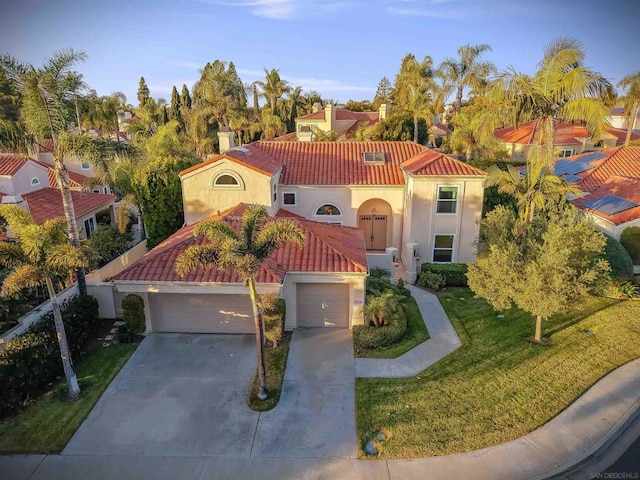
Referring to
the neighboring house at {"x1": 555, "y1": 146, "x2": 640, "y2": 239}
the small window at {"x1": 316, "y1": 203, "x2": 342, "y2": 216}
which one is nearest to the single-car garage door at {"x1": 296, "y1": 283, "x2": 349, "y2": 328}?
the small window at {"x1": 316, "y1": 203, "x2": 342, "y2": 216}

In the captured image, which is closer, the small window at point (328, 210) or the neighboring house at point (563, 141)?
the small window at point (328, 210)

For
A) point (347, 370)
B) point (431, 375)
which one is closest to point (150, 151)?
point (347, 370)

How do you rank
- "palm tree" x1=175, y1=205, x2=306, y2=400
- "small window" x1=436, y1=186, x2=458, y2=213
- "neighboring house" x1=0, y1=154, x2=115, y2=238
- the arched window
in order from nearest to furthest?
1. "palm tree" x1=175, y1=205, x2=306, y2=400
2. "small window" x1=436, y1=186, x2=458, y2=213
3. the arched window
4. "neighboring house" x1=0, y1=154, x2=115, y2=238

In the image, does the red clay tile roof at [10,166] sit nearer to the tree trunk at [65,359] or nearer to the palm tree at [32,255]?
the palm tree at [32,255]

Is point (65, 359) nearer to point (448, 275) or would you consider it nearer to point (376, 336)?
point (376, 336)

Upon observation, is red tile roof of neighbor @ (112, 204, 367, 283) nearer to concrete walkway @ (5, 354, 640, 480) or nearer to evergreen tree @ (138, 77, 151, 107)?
concrete walkway @ (5, 354, 640, 480)

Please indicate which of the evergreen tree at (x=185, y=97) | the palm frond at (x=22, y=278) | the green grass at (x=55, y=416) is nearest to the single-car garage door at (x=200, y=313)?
the green grass at (x=55, y=416)
